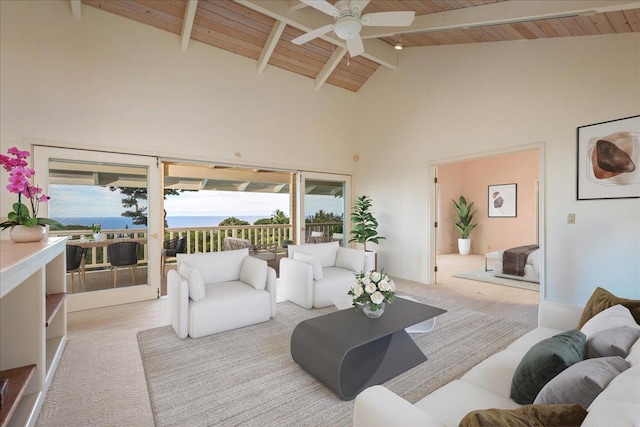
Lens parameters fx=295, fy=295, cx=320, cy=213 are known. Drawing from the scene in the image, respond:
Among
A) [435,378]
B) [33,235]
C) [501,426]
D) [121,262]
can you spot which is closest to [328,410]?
[435,378]

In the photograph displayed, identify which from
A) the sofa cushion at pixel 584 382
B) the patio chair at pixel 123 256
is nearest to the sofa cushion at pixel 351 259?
the patio chair at pixel 123 256

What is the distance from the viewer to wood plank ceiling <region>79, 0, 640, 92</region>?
3273 millimetres

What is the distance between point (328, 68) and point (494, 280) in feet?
16.6

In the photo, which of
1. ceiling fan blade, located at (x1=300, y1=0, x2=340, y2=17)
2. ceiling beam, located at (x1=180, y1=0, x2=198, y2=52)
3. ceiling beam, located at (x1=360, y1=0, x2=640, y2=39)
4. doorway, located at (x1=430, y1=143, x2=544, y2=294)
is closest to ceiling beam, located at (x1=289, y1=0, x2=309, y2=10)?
ceiling beam, located at (x1=360, y1=0, x2=640, y2=39)

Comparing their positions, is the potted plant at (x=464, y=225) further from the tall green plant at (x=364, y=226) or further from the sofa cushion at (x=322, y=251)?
the sofa cushion at (x=322, y=251)

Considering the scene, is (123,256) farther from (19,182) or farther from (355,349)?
(355,349)

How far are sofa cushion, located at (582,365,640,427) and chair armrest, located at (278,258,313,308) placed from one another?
3.09 m

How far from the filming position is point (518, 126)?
13.9ft

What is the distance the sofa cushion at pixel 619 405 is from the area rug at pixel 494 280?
4.68 m

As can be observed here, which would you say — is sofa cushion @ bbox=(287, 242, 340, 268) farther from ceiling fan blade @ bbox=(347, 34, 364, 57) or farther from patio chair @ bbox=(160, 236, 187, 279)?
patio chair @ bbox=(160, 236, 187, 279)

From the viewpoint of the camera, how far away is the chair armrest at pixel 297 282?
3.83 m

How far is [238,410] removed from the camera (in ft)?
6.39

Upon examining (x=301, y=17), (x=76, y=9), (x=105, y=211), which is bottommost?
(x=105, y=211)

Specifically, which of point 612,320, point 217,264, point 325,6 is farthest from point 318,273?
point 325,6
